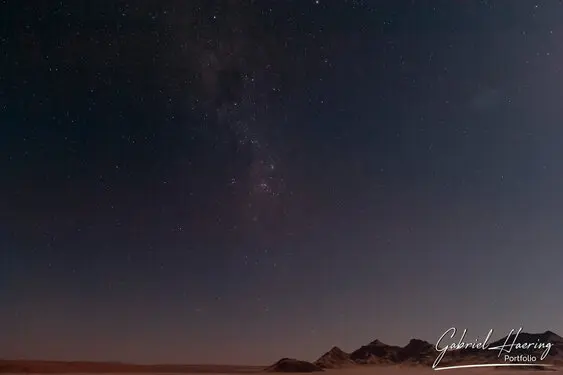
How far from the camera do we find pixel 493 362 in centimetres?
3148

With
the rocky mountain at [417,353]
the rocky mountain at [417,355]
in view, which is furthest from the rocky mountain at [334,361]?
Result: the rocky mountain at [417,353]

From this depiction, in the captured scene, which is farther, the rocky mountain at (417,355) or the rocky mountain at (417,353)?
the rocky mountain at (417,353)

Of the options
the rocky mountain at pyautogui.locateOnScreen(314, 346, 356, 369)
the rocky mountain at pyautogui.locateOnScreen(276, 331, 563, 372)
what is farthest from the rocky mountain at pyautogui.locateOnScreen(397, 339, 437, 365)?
the rocky mountain at pyautogui.locateOnScreen(314, 346, 356, 369)

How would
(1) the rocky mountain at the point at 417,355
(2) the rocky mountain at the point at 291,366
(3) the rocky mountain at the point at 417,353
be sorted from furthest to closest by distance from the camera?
1. (2) the rocky mountain at the point at 291,366
2. (3) the rocky mountain at the point at 417,353
3. (1) the rocky mountain at the point at 417,355

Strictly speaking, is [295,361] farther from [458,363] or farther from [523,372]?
[523,372]

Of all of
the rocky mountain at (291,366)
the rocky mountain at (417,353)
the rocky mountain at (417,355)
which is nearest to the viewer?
the rocky mountain at (417,355)

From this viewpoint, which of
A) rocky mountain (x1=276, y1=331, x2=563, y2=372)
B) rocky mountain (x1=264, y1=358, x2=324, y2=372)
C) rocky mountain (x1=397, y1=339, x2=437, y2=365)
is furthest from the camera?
rocky mountain (x1=264, y1=358, x2=324, y2=372)

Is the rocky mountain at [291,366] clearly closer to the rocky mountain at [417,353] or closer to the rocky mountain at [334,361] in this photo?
the rocky mountain at [334,361]

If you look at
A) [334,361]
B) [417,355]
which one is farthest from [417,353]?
[334,361]

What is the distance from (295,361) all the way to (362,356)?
9.81 m

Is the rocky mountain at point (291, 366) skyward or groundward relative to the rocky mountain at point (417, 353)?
groundward

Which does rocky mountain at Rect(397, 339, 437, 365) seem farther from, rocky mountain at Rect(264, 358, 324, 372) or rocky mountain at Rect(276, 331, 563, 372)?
rocky mountain at Rect(264, 358, 324, 372)

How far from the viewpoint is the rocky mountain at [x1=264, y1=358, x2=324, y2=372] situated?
4229 centimetres

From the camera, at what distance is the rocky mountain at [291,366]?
42.3m
